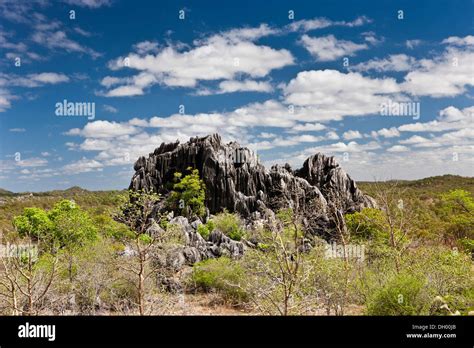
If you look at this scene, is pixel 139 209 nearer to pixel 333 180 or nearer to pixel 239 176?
pixel 239 176

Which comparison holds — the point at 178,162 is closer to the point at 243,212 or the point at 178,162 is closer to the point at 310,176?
Answer: the point at 243,212

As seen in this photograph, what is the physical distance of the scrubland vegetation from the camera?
21.4 feet

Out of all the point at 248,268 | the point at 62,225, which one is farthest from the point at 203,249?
the point at 62,225

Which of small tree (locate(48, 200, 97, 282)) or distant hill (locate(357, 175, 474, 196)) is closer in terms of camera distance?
small tree (locate(48, 200, 97, 282))

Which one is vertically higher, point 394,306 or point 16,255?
point 16,255

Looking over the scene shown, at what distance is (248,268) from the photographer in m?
15.6

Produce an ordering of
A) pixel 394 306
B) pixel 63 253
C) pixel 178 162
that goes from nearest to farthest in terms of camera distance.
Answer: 1. pixel 394 306
2. pixel 63 253
3. pixel 178 162

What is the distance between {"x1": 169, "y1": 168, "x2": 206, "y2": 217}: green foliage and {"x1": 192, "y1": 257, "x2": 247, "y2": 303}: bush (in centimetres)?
1651

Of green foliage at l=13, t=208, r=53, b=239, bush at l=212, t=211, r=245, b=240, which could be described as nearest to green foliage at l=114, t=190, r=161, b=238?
green foliage at l=13, t=208, r=53, b=239

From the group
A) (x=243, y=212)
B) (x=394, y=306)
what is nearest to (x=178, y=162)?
(x=243, y=212)

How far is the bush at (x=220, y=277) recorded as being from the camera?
1614 cm

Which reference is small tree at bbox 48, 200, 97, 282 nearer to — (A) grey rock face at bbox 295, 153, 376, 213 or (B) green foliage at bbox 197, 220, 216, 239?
(B) green foliage at bbox 197, 220, 216, 239
